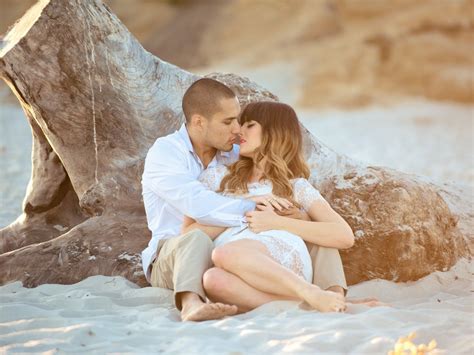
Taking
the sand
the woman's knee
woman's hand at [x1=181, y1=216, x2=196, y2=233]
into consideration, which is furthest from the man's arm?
the sand

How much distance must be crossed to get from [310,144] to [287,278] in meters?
1.49

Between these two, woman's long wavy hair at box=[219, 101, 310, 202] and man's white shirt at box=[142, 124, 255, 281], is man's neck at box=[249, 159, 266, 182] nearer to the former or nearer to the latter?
woman's long wavy hair at box=[219, 101, 310, 202]

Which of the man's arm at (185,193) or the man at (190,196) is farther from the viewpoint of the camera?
the man's arm at (185,193)

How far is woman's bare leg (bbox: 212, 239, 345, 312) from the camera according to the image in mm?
4027

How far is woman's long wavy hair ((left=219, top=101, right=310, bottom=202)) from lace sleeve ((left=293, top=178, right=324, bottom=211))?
0.03 m

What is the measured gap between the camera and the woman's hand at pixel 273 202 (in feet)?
14.6

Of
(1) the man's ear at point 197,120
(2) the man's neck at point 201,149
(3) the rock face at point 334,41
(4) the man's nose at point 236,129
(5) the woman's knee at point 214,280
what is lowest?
(5) the woman's knee at point 214,280

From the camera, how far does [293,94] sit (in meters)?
18.0

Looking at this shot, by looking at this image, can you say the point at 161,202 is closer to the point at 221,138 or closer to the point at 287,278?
the point at 221,138

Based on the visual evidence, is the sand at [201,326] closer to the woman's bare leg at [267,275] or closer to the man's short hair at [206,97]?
the woman's bare leg at [267,275]

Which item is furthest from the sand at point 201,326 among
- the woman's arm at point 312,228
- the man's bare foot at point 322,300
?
Result: the woman's arm at point 312,228

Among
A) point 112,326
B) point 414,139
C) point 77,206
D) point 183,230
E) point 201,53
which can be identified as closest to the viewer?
point 112,326

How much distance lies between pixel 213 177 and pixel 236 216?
35 cm

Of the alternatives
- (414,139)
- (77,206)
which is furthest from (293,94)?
(77,206)
